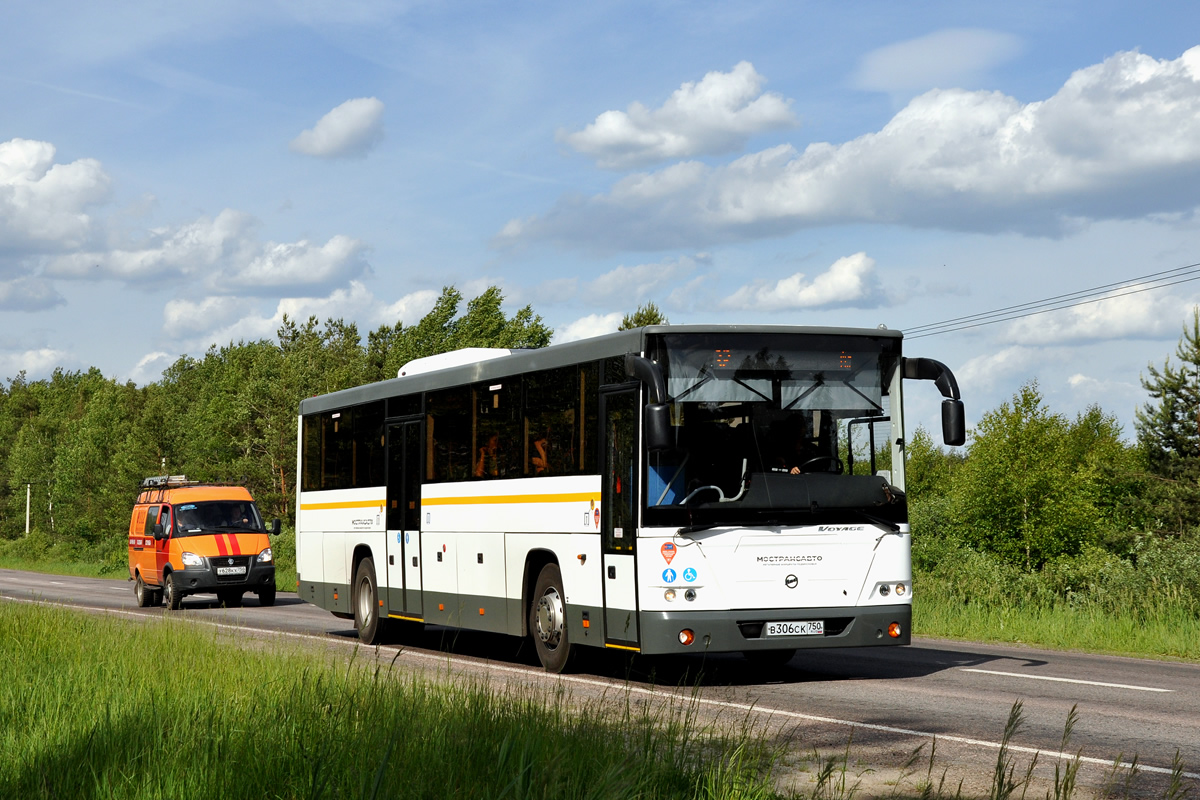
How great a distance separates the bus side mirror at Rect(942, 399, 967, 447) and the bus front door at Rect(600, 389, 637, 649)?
299 centimetres

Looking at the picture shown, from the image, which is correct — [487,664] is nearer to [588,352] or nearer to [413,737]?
[588,352]

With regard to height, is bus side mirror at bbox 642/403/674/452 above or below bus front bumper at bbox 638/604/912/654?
above

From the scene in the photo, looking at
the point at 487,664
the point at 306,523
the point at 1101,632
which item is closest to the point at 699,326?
the point at 487,664

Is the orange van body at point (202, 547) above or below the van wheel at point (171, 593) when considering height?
above

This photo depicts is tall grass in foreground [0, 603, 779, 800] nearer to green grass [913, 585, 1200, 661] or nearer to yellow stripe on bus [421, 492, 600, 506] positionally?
yellow stripe on bus [421, 492, 600, 506]

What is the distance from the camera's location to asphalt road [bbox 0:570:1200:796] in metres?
8.47

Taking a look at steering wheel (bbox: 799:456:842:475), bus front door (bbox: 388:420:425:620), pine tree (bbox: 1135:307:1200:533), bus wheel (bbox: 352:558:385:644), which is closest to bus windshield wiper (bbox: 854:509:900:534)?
steering wheel (bbox: 799:456:842:475)

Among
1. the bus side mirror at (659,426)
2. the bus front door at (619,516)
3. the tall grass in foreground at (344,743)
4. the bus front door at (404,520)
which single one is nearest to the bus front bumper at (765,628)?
the bus front door at (619,516)

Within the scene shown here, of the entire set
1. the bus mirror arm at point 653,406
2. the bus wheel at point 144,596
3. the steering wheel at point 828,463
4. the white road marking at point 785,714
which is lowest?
the bus wheel at point 144,596

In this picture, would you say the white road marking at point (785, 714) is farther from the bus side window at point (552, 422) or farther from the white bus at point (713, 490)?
the bus side window at point (552, 422)

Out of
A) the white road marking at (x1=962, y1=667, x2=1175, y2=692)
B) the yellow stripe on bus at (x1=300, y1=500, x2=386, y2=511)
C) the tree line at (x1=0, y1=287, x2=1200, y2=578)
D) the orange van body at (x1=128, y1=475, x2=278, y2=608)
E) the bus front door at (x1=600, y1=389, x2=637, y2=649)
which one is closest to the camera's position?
the bus front door at (x1=600, y1=389, x2=637, y2=649)

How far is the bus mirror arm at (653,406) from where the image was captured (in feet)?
38.4

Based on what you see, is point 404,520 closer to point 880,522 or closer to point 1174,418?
point 880,522

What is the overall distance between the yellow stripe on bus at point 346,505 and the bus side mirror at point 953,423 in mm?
8131
